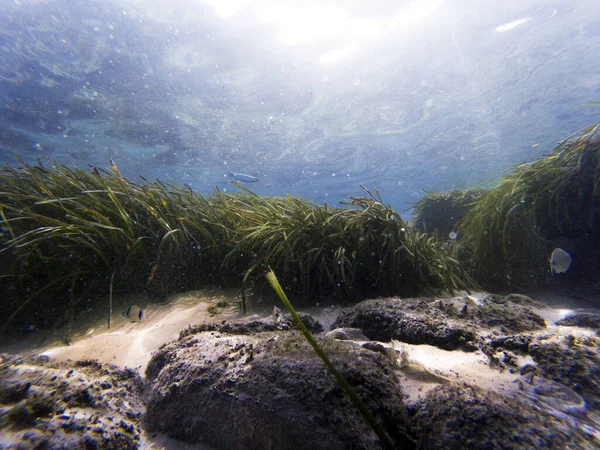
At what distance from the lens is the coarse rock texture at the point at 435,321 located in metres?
1.88

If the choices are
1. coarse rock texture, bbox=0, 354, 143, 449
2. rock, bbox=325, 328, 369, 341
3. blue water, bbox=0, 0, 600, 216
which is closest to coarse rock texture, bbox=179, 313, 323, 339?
rock, bbox=325, 328, 369, 341

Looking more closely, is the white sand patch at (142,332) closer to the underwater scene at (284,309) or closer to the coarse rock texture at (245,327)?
the underwater scene at (284,309)

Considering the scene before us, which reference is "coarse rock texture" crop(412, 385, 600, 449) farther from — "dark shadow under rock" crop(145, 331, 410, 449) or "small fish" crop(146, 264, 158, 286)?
"small fish" crop(146, 264, 158, 286)

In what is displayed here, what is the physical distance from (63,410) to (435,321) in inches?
89.7

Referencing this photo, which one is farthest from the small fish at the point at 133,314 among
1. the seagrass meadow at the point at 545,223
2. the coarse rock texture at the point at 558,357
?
the seagrass meadow at the point at 545,223

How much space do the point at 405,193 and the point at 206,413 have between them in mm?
37017

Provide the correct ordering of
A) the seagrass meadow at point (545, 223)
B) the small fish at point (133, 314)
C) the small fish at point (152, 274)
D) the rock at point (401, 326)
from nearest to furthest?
the rock at point (401, 326)
the small fish at point (133, 314)
the small fish at point (152, 274)
the seagrass meadow at point (545, 223)

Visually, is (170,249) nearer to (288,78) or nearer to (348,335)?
(348,335)

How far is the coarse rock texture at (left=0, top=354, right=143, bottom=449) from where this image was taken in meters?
1.12

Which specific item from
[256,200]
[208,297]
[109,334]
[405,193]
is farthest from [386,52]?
[405,193]

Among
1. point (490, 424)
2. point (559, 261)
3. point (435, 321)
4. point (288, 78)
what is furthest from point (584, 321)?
point (288, 78)

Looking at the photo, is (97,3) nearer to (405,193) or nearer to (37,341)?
(37,341)

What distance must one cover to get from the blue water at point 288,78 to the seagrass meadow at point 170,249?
6.67 m

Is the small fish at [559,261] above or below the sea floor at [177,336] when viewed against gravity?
above
